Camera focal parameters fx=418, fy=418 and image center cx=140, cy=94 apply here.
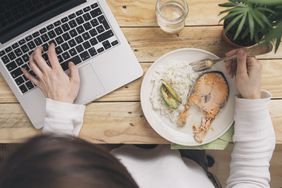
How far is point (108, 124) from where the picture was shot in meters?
0.99

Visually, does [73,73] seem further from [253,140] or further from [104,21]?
[253,140]

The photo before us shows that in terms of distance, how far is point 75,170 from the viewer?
2.02ft

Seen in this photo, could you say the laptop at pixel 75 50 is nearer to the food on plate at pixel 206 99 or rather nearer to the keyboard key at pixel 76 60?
the keyboard key at pixel 76 60

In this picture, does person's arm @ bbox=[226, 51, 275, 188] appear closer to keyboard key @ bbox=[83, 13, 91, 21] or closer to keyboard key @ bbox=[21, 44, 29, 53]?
keyboard key @ bbox=[83, 13, 91, 21]

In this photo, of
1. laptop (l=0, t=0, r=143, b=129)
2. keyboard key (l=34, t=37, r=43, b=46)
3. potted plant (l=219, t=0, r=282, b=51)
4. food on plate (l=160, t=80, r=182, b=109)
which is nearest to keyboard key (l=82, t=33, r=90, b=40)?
laptop (l=0, t=0, r=143, b=129)

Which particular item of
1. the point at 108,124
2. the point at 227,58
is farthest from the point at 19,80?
the point at 227,58

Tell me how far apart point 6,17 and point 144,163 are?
0.48 meters

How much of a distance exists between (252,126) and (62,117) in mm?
429

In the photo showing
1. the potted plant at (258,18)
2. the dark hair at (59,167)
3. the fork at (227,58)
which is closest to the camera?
the dark hair at (59,167)

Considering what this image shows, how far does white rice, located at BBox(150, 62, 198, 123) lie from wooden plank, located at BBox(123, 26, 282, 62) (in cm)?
4

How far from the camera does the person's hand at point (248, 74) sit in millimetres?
935

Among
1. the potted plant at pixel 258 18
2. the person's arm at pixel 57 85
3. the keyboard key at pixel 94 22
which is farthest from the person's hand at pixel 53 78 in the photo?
the potted plant at pixel 258 18

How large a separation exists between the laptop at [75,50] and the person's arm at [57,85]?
18 millimetres

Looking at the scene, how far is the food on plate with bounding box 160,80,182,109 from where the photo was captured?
97cm
